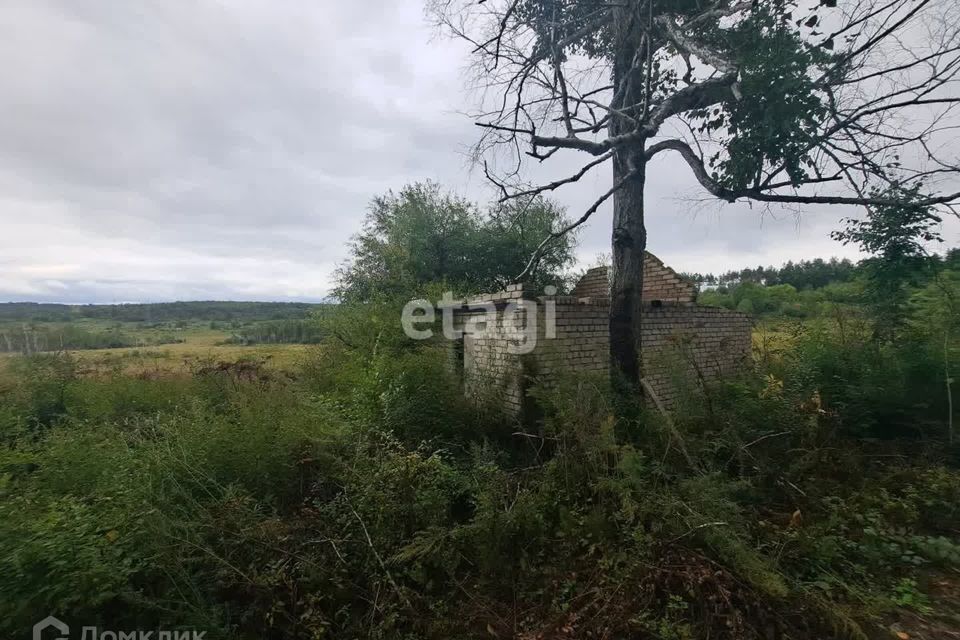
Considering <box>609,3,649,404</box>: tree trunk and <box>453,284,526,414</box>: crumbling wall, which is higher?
<box>609,3,649,404</box>: tree trunk

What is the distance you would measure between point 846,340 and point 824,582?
407 cm

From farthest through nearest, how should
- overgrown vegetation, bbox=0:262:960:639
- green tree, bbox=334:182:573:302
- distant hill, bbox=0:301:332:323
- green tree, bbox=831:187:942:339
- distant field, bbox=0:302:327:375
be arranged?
distant hill, bbox=0:301:332:323
green tree, bbox=334:182:573:302
distant field, bbox=0:302:327:375
green tree, bbox=831:187:942:339
overgrown vegetation, bbox=0:262:960:639

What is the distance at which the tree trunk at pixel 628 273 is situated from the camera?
16.9 feet

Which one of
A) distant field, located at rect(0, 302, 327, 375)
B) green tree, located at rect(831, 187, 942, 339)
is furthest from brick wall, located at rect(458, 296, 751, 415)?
distant field, located at rect(0, 302, 327, 375)

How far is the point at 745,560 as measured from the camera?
2318 millimetres

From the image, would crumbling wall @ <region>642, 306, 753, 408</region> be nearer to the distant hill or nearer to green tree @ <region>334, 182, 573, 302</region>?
green tree @ <region>334, 182, 573, 302</region>

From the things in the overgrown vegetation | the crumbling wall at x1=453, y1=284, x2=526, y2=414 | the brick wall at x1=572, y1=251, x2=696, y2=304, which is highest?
the brick wall at x1=572, y1=251, x2=696, y2=304

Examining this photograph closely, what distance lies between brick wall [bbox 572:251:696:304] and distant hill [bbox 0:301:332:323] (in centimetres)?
675

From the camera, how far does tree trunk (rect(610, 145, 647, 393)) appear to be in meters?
5.14

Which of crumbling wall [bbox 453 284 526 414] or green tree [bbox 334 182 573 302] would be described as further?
green tree [bbox 334 182 573 302]

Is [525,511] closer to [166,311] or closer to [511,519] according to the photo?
[511,519]

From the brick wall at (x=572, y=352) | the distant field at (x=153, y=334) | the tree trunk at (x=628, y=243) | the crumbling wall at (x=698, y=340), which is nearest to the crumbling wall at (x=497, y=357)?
the brick wall at (x=572, y=352)

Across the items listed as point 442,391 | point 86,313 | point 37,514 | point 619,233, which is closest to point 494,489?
point 442,391

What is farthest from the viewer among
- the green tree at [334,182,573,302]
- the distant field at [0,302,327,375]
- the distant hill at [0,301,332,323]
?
the distant hill at [0,301,332,323]
